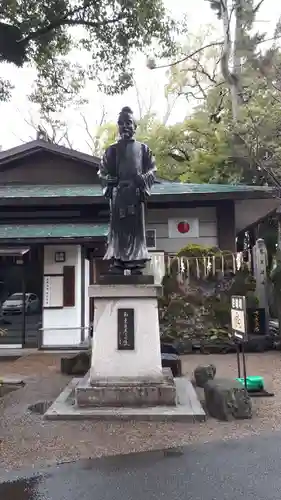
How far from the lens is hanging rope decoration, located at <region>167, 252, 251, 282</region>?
12.2m

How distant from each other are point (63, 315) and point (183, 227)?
4625 millimetres

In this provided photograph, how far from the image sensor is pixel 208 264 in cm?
1221

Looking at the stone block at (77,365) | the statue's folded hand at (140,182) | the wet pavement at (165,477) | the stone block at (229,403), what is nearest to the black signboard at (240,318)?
the stone block at (229,403)

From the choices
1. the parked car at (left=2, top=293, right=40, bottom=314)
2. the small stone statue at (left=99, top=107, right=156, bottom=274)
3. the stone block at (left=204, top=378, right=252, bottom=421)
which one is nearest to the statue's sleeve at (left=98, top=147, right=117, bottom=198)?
the small stone statue at (left=99, top=107, right=156, bottom=274)

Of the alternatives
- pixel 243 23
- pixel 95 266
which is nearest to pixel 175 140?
pixel 243 23

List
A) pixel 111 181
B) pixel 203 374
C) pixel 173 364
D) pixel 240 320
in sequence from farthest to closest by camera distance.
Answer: pixel 173 364 → pixel 203 374 → pixel 111 181 → pixel 240 320

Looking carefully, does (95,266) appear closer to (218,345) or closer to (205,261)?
(205,261)

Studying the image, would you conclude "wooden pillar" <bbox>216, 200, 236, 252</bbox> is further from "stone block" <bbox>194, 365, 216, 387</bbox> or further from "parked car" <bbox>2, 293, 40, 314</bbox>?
"stone block" <bbox>194, 365, 216, 387</bbox>

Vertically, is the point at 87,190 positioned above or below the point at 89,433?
above

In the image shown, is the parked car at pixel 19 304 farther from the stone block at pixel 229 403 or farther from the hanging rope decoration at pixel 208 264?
the stone block at pixel 229 403

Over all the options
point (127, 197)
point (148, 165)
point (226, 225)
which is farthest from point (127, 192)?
point (226, 225)

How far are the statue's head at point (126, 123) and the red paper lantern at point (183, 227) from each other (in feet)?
23.0

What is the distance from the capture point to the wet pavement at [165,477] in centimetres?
Result: 362

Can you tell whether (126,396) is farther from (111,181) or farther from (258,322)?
(258,322)
